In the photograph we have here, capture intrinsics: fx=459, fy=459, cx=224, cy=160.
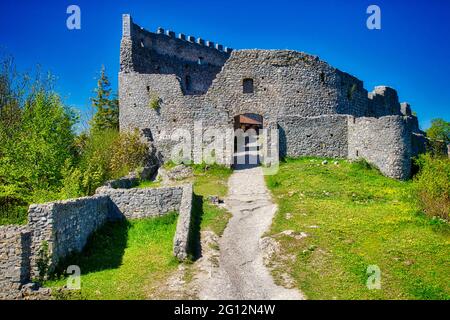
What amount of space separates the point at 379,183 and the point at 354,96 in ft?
38.1

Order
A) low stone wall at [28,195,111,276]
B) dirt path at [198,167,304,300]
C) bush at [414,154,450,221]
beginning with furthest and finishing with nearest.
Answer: bush at [414,154,450,221] → low stone wall at [28,195,111,276] → dirt path at [198,167,304,300]

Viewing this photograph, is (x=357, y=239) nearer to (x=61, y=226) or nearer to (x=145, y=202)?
(x=145, y=202)

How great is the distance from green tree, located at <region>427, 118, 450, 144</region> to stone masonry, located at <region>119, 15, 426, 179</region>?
16368 millimetres

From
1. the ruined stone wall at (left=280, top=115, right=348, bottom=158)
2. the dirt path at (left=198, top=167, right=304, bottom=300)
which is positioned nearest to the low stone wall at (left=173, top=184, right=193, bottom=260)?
the dirt path at (left=198, top=167, right=304, bottom=300)

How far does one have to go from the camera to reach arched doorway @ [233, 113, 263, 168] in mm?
30000

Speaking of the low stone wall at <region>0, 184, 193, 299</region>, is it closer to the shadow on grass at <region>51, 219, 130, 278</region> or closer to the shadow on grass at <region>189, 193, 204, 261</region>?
the shadow on grass at <region>51, 219, 130, 278</region>

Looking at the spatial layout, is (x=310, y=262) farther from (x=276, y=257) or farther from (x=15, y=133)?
(x=15, y=133)

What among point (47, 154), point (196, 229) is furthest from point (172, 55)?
point (196, 229)

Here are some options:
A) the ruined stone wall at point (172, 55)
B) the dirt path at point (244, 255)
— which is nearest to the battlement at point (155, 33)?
the ruined stone wall at point (172, 55)

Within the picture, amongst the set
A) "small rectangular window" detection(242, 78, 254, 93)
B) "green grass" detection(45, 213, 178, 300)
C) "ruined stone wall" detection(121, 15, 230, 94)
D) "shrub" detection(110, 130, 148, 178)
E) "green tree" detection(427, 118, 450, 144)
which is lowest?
"green grass" detection(45, 213, 178, 300)

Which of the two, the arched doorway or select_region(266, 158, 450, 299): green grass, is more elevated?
the arched doorway

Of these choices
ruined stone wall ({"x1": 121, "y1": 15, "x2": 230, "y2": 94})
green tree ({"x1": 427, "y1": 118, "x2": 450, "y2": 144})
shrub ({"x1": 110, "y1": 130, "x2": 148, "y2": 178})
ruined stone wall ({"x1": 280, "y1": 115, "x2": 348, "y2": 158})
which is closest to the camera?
ruined stone wall ({"x1": 280, "y1": 115, "x2": 348, "y2": 158})

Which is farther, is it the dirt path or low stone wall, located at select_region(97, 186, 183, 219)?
low stone wall, located at select_region(97, 186, 183, 219)
